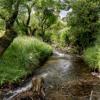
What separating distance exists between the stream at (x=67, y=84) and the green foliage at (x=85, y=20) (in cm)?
667

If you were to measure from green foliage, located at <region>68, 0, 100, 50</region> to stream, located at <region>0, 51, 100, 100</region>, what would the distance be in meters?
6.67

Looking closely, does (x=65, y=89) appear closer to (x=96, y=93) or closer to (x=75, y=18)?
(x=96, y=93)

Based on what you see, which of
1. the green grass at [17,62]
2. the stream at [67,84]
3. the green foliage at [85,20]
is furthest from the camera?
the green foliage at [85,20]

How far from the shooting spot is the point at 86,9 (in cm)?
2114

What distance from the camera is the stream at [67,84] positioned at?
9.48m

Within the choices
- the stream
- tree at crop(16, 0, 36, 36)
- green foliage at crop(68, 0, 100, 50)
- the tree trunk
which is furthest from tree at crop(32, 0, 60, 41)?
the tree trunk

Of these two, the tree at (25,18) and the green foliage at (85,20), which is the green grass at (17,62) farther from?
the tree at (25,18)

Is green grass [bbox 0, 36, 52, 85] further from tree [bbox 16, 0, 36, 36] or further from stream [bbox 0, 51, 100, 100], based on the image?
tree [bbox 16, 0, 36, 36]

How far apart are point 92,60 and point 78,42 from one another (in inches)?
363

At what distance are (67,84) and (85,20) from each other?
10948mm

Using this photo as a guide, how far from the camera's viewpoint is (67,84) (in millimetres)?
11367

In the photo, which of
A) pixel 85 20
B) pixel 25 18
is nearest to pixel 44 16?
pixel 25 18

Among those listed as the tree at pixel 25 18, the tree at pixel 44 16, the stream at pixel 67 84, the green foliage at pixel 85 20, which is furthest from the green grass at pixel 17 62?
the tree at pixel 44 16

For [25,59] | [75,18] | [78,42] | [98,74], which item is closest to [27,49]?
[25,59]
